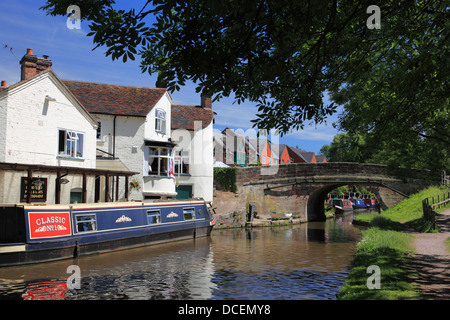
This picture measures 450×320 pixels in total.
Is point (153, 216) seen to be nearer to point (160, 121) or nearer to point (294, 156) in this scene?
point (160, 121)

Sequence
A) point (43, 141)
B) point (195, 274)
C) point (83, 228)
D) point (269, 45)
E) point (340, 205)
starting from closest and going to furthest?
1. point (269, 45)
2. point (195, 274)
3. point (83, 228)
4. point (43, 141)
5. point (340, 205)

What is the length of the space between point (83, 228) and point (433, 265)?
10.9 metres

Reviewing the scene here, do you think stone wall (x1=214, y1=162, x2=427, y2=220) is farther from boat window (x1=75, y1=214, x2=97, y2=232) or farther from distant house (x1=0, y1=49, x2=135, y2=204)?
boat window (x1=75, y1=214, x2=97, y2=232)

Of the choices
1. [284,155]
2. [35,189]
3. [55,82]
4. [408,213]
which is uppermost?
[284,155]

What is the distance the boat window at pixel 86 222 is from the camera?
14391 millimetres

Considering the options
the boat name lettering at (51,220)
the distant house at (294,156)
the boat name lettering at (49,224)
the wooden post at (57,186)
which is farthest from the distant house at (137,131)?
the distant house at (294,156)

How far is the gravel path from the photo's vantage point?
7052 millimetres

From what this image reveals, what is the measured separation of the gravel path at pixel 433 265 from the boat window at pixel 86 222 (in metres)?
10.5

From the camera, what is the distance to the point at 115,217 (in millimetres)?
15883

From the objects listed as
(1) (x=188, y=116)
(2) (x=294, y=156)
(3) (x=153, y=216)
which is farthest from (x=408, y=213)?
(2) (x=294, y=156)

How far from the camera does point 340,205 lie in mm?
52406

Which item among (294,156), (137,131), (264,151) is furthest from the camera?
(294,156)

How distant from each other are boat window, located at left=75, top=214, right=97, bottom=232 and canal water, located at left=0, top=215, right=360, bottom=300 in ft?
3.36
